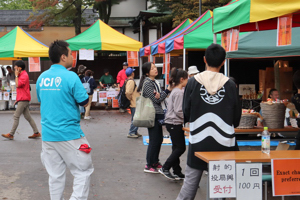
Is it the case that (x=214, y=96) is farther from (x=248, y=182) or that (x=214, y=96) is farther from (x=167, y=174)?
(x=167, y=174)

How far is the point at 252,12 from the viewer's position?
5.71 meters

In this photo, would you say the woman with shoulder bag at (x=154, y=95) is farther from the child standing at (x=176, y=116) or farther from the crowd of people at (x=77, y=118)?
the crowd of people at (x=77, y=118)

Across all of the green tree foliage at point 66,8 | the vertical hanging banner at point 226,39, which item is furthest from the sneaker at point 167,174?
the green tree foliage at point 66,8

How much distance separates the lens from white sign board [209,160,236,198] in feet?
12.6

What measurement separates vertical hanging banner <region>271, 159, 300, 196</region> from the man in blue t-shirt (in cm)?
194

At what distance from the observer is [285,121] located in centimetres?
809

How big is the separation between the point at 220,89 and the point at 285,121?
4430 millimetres

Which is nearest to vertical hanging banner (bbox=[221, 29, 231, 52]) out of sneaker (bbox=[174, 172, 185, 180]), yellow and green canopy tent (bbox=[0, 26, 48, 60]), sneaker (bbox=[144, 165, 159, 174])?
sneaker (bbox=[174, 172, 185, 180])

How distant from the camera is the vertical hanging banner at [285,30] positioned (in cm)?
Result: 563

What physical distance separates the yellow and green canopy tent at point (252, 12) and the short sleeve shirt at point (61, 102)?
2.75m

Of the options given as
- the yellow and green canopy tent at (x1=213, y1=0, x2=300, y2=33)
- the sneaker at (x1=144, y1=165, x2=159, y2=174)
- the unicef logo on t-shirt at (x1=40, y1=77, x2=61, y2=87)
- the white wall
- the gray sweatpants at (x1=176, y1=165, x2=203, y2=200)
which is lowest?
the sneaker at (x1=144, y1=165, x2=159, y2=174)

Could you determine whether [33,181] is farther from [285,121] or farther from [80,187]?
[285,121]

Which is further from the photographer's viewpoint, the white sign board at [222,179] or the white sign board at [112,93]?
the white sign board at [112,93]

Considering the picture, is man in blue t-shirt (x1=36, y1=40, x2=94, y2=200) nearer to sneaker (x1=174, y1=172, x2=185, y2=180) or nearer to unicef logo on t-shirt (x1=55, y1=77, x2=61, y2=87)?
unicef logo on t-shirt (x1=55, y1=77, x2=61, y2=87)
